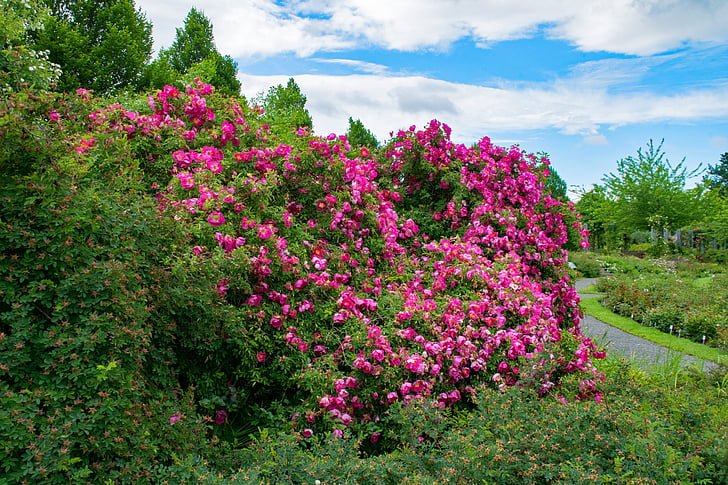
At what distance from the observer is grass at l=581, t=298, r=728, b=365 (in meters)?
6.70

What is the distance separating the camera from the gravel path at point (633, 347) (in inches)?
239

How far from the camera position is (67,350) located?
81.0 inches

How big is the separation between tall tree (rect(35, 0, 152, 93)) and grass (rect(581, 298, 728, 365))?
14.1m

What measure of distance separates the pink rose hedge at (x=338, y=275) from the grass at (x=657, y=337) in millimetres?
1907

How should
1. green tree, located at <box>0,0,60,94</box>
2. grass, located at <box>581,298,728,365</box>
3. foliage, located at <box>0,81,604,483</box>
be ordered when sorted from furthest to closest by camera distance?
grass, located at <box>581,298,728,365</box>, green tree, located at <box>0,0,60,94</box>, foliage, located at <box>0,81,604,483</box>

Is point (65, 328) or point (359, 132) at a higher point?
point (359, 132)

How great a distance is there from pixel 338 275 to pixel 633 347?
5041mm

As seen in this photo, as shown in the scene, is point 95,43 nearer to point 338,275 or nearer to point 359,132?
point 359,132

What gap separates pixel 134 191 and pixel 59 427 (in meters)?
1.23

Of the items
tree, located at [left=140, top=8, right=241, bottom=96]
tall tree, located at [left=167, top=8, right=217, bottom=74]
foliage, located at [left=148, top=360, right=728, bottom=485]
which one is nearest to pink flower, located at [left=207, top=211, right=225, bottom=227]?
foliage, located at [left=148, top=360, right=728, bottom=485]

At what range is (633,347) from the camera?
695cm

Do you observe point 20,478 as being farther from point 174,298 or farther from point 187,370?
point 187,370

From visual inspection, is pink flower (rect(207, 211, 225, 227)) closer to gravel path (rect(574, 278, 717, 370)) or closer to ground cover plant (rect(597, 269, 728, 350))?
gravel path (rect(574, 278, 717, 370))

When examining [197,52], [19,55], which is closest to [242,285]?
[19,55]
